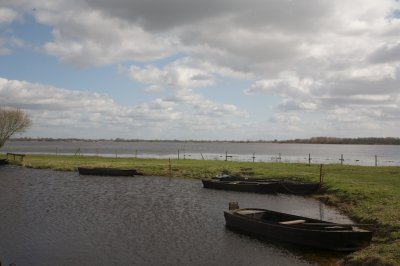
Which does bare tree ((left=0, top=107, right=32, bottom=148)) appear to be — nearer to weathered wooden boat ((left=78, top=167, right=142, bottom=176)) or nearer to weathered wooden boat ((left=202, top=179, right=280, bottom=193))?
weathered wooden boat ((left=78, top=167, right=142, bottom=176))

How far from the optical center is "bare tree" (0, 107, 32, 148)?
92.9 metres

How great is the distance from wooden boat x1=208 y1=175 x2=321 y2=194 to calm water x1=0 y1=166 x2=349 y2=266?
1.42 m

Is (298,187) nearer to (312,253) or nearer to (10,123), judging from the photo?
(312,253)

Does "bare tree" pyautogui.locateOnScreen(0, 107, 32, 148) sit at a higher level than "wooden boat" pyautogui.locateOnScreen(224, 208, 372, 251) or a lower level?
higher

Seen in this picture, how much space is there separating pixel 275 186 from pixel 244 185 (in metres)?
3.16

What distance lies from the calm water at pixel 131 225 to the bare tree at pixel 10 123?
169ft

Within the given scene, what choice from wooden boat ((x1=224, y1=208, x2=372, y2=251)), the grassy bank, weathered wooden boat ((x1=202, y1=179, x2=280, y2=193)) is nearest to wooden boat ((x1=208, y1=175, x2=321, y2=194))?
weathered wooden boat ((x1=202, y1=179, x2=280, y2=193))

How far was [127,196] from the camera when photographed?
39531 mm

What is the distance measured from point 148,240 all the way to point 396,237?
1276 cm

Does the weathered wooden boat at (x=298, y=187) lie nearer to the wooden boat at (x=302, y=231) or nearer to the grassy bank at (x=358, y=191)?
the grassy bank at (x=358, y=191)

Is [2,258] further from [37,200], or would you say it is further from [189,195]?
[189,195]

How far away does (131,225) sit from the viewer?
89.2 feet

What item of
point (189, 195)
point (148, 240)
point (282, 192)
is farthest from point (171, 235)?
point (282, 192)

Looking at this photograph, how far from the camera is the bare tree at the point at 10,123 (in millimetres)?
92875
